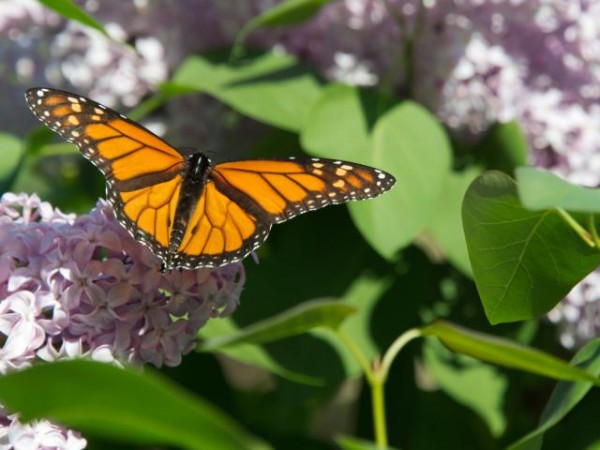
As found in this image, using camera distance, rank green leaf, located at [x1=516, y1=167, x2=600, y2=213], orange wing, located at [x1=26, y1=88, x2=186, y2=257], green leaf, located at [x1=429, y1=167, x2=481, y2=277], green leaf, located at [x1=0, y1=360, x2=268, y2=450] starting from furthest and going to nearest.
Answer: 1. green leaf, located at [x1=429, y1=167, x2=481, y2=277]
2. orange wing, located at [x1=26, y1=88, x2=186, y2=257]
3. green leaf, located at [x1=516, y1=167, x2=600, y2=213]
4. green leaf, located at [x1=0, y1=360, x2=268, y2=450]

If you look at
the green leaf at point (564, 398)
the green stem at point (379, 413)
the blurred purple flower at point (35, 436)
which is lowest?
the green leaf at point (564, 398)

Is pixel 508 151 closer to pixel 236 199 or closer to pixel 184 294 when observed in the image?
pixel 236 199

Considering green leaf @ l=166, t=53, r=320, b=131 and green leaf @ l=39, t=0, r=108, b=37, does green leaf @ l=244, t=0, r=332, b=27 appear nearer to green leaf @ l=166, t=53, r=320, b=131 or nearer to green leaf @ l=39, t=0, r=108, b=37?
green leaf @ l=166, t=53, r=320, b=131

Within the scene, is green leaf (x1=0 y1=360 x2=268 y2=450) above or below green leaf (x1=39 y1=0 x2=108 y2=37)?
below

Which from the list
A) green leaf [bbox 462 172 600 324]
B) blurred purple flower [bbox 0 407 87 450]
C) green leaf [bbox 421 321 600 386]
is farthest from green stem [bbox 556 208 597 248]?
blurred purple flower [bbox 0 407 87 450]

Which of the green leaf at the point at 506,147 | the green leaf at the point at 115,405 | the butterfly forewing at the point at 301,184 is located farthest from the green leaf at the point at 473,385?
the green leaf at the point at 115,405

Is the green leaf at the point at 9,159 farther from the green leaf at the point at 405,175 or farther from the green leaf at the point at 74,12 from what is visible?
the green leaf at the point at 405,175
